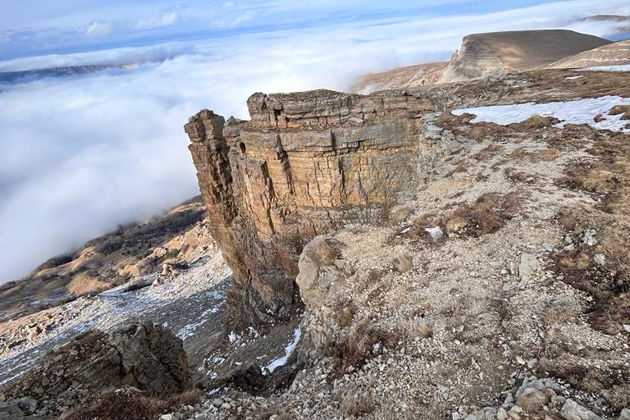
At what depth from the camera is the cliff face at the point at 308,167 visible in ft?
91.9

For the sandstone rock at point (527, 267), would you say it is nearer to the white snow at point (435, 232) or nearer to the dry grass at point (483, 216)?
the dry grass at point (483, 216)

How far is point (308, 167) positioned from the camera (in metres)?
29.3

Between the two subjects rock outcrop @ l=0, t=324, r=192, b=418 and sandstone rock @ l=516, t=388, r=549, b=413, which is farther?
rock outcrop @ l=0, t=324, r=192, b=418

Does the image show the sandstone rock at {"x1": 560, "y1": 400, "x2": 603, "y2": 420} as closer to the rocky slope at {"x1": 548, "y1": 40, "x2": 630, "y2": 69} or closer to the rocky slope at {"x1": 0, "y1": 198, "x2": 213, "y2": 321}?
the rocky slope at {"x1": 0, "y1": 198, "x2": 213, "y2": 321}

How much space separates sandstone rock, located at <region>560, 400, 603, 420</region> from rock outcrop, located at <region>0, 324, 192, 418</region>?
13.0 metres

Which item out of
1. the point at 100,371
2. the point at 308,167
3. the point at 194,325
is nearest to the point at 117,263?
the point at 194,325

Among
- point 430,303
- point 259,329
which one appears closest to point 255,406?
point 430,303

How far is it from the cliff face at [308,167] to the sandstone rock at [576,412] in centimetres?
2065

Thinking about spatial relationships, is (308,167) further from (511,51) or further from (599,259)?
(511,51)

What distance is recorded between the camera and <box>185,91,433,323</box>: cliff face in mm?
28016

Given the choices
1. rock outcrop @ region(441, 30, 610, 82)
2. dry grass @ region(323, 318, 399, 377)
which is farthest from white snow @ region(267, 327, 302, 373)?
rock outcrop @ region(441, 30, 610, 82)

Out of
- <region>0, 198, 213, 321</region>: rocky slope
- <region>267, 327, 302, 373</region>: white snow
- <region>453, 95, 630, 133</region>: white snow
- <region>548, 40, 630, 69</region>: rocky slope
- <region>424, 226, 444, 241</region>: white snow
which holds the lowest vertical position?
<region>0, 198, 213, 321</region>: rocky slope

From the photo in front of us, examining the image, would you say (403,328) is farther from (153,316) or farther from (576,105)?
(153,316)

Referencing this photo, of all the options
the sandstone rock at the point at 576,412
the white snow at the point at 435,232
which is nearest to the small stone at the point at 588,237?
the white snow at the point at 435,232
